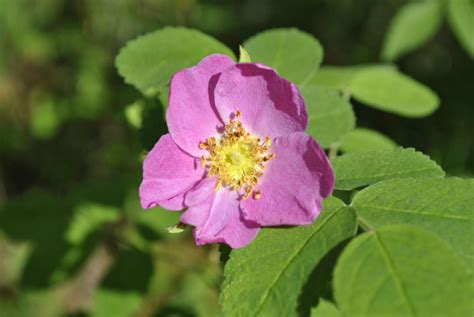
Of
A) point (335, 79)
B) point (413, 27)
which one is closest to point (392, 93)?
point (335, 79)

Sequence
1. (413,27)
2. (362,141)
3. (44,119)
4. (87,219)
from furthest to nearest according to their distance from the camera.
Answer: (44,119)
(413,27)
(87,219)
(362,141)

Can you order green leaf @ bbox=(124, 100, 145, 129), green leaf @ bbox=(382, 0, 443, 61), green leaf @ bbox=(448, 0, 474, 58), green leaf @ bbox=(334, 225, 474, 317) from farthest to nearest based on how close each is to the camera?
green leaf @ bbox=(382, 0, 443, 61), green leaf @ bbox=(448, 0, 474, 58), green leaf @ bbox=(124, 100, 145, 129), green leaf @ bbox=(334, 225, 474, 317)

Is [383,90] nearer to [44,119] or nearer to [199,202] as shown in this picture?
[199,202]

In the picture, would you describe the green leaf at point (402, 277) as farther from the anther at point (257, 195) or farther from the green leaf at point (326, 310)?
the green leaf at point (326, 310)

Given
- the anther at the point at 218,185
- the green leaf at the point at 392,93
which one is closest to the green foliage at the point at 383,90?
the green leaf at the point at 392,93

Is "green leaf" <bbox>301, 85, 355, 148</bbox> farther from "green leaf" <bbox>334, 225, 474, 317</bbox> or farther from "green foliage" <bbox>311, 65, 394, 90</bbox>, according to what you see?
"green leaf" <bbox>334, 225, 474, 317</bbox>

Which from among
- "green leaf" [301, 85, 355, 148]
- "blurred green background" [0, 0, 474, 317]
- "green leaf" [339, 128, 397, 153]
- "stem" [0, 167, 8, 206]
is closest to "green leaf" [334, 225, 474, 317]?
"green leaf" [301, 85, 355, 148]
